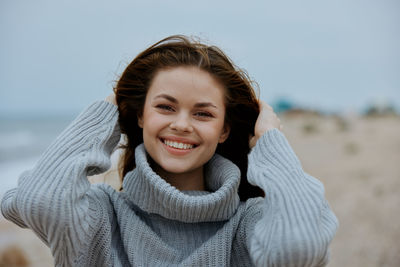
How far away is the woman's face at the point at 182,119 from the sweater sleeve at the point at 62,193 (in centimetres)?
29

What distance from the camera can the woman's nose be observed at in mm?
2082

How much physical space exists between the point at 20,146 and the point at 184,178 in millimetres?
19374

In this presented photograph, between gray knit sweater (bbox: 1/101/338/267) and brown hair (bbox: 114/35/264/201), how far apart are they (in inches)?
7.3

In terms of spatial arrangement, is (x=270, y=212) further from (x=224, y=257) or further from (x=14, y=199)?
(x=14, y=199)

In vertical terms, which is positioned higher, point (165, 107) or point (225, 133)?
point (165, 107)

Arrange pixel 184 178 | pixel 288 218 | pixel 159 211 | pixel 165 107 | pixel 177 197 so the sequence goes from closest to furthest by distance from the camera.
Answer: pixel 288 218, pixel 177 197, pixel 159 211, pixel 165 107, pixel 184 178

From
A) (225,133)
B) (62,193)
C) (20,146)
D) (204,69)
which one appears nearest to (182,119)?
(204,69)

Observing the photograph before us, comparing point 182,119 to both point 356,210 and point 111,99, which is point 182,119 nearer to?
point 111,99

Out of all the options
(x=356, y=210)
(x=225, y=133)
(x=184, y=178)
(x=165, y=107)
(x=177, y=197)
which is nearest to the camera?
(x=177, y=197)

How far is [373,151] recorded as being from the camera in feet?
40.0

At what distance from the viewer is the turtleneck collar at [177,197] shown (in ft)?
6.40

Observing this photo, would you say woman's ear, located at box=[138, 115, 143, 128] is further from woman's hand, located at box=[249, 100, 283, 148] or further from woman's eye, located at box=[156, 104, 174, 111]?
woman's hand, located at box=[249, 100, 283, 148]

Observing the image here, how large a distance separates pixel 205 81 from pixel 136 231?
2.84 feet

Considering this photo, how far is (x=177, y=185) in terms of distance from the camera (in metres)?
2.36
